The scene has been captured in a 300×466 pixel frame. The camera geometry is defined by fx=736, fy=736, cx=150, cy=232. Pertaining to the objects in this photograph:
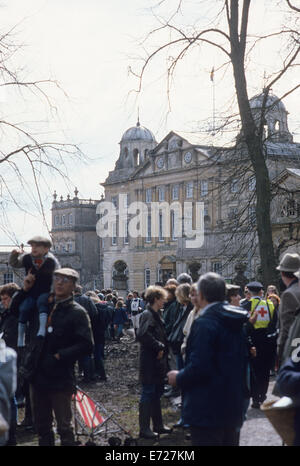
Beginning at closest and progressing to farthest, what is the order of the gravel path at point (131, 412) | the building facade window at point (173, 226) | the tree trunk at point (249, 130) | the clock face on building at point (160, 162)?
the gravel path at point (131, 412) → the tree trunk at point (249, 130) → the building facade window at point (173, 226) → the clock face on building at point (160, 162)

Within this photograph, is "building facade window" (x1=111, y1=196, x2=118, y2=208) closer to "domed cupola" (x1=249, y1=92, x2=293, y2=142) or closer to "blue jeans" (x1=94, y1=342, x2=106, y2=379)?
"domed cupola" (x1=249, y1=92, x2=293, y2=142)

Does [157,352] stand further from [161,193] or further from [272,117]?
[161,193]

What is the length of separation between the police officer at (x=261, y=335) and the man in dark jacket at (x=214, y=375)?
5482 mm

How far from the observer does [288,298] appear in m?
7.45

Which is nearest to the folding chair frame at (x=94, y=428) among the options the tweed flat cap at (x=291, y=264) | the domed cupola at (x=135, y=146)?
the tweed flat cap at (x=291, y=264)

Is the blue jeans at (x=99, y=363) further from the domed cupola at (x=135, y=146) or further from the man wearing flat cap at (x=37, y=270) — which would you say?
the domed cupola at (x=135, y=146)

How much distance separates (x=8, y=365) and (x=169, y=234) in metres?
71.5

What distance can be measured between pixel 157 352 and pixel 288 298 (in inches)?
76.8

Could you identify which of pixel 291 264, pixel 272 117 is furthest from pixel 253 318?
pixel 272 117

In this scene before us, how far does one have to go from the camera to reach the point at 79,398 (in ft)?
27.2

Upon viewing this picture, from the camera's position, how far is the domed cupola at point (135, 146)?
85625 millimetres

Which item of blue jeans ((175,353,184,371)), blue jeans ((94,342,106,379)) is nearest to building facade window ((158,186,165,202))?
blue jeans ((94,342,106,379))
